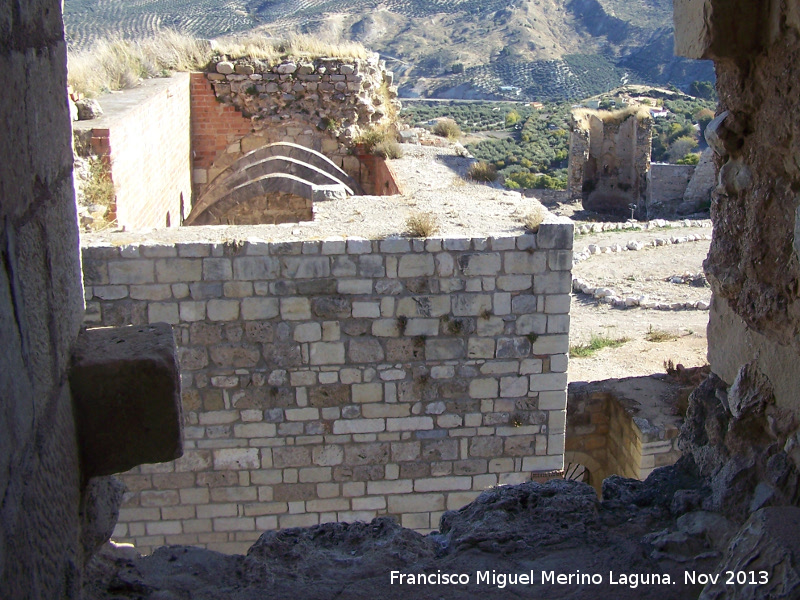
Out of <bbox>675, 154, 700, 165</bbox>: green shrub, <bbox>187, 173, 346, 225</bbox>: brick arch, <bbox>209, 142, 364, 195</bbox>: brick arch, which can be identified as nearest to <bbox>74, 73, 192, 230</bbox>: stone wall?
<bbox>187, 173, 346, 225</bbox>: brick arch

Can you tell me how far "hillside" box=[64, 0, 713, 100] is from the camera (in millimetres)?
55906

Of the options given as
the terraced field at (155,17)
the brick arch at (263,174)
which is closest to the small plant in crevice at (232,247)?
the brick arch at (263,174)

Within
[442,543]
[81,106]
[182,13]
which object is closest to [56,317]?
[442,543]

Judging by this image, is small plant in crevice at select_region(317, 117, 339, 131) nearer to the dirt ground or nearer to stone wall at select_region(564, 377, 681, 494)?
the dirt ground

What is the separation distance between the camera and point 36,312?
59.8 inches

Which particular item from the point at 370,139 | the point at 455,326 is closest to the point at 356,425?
the point at 455,326

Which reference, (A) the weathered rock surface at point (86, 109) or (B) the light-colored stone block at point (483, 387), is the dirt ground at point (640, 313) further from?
(A) the weathered rock surface at point (86, 109)

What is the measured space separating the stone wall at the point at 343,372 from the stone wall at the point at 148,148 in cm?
190

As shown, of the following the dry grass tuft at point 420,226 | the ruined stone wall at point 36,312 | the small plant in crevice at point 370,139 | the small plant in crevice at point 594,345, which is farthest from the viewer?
the small plant in crevice at point 594,345

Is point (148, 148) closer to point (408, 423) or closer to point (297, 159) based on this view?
point (297, 159)

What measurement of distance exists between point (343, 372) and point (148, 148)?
4130 mm

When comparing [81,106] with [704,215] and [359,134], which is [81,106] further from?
[704,215]

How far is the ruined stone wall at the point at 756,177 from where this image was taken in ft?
6.25

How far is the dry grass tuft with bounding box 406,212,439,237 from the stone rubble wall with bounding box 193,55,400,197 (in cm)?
586
